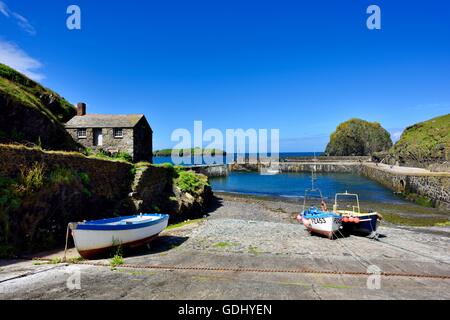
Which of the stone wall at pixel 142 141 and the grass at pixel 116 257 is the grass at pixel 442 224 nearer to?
the grass at pixel 116 257

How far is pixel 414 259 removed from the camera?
1259 centimetres

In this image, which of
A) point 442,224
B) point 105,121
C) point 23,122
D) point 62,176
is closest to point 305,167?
point 442,224

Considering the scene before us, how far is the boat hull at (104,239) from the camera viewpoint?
35.0 ft

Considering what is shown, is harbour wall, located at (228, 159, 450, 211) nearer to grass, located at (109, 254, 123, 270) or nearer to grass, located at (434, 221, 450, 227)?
grass, located at (434, 221, 450, 227)

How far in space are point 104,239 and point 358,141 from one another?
135 meters

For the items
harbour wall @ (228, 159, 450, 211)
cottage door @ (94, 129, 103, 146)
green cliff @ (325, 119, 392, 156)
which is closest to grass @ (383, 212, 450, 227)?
harbour wall @ (228, 159, 450, 211)

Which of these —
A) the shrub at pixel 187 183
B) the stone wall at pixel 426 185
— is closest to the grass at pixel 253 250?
the shrub at pixel 187 183

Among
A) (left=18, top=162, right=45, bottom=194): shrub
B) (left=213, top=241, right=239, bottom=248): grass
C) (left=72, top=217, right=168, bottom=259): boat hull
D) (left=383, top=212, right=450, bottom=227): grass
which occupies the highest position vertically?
(left=18, top=162, right=45, bottom=194): shrub

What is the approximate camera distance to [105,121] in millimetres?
32156

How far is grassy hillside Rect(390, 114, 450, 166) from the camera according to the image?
46.7m

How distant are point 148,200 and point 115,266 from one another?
1084cm
